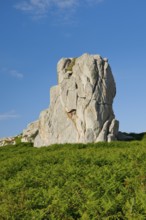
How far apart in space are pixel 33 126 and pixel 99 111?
44.2 ft

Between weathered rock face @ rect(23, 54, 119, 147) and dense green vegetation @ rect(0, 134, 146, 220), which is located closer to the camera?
dense green vegetation @ rect(0, 134, 146, 220)

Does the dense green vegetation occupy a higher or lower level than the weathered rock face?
lower

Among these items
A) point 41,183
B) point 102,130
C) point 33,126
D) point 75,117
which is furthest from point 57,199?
point 33,126

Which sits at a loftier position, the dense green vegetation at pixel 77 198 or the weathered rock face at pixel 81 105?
the weathered rock face at pixel 81 105

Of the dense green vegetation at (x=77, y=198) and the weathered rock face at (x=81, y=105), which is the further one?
the weathered rock face at (x=81, y=105)

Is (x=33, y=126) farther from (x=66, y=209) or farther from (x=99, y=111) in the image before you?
(x=66, y=209)

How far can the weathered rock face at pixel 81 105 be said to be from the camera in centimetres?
4303

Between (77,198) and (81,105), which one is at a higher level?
(81,105)

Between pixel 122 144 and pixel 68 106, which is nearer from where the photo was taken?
pixel 122 144

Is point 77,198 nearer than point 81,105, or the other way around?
point 77,198

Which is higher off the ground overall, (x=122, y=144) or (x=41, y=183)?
(x=122, y=144)

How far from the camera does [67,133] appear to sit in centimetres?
4594

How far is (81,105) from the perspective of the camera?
44.0 meters

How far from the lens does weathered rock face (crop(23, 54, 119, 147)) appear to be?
43031 mm
